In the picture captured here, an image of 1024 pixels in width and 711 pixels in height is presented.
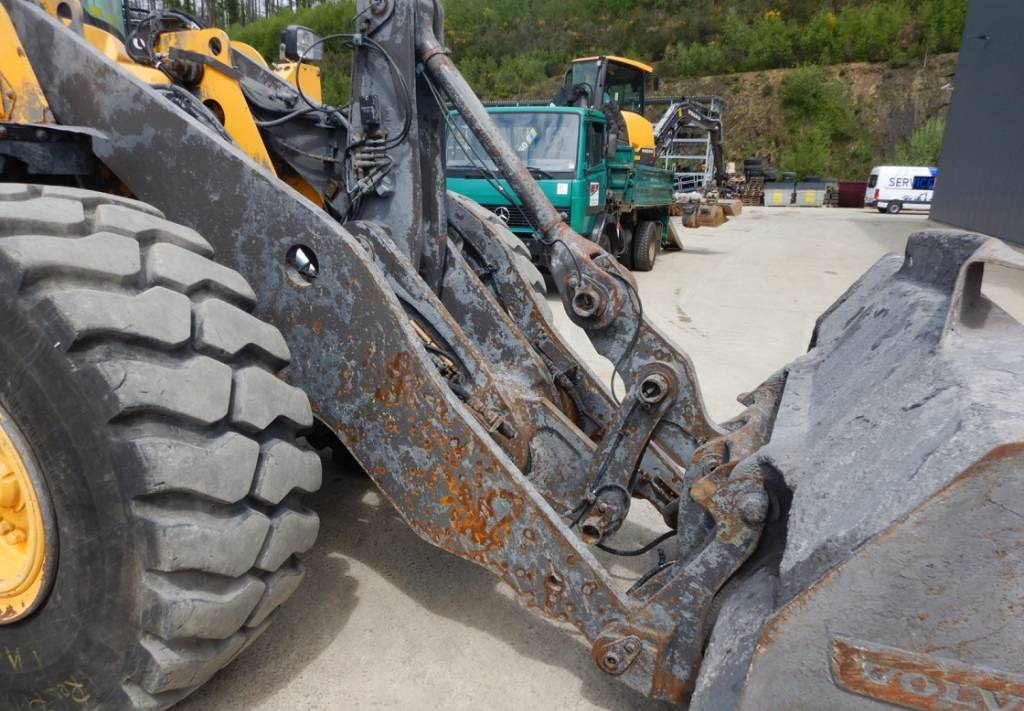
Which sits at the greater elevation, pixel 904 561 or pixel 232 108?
pixel 232 108

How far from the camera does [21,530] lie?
1894 mm

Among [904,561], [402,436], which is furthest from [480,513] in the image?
[904,561]

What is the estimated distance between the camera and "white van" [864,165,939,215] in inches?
1155

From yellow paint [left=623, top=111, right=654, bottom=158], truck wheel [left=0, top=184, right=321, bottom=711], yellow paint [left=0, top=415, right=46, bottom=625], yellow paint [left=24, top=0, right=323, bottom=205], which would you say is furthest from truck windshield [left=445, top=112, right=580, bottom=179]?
yellow paint [left=0, top=415, right=46, bottom=625]

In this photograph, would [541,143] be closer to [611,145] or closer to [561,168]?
[561,168]

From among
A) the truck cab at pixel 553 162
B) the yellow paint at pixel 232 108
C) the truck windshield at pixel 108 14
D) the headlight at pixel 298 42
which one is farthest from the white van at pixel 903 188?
the yellow paint at pixel 232 108

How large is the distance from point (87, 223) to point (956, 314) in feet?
6.77

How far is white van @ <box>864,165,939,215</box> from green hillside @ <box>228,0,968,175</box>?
24.2ft

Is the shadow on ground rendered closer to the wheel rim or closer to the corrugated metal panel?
the wheel rim

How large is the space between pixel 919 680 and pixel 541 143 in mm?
9081

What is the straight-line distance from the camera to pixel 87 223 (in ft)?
6.03

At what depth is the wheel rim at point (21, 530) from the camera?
176 centimetres

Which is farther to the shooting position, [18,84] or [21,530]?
[18,84]

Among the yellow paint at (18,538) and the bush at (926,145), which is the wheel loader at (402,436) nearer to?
the yellow paint at (18,538)
